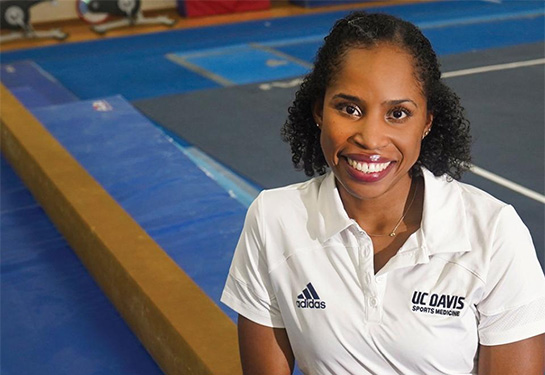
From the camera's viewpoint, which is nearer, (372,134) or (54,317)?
(372,134)

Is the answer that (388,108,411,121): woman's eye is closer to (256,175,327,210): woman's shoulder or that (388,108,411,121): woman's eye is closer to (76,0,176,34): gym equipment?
(256,175,327,210): woman's shoulder

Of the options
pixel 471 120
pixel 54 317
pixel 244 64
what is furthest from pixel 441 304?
pixel 244 64

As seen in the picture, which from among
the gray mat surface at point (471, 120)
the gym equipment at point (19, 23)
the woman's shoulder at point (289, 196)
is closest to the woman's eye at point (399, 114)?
the woman's shoulder at point (289, 196)

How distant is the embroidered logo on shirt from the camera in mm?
1287

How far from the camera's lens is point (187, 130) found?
4895 millimetres

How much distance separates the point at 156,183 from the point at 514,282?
2503 mm

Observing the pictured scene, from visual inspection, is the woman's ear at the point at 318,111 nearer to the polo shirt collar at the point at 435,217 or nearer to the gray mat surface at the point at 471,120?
the polo shirt collar at the point at 435,217

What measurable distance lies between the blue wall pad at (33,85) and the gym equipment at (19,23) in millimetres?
1416

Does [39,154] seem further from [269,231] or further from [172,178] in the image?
[269,231]

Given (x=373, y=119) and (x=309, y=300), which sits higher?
(x=373, y=119)

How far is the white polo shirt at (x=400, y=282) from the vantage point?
1261 millimetres

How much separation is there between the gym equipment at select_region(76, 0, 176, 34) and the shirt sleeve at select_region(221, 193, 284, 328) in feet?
23.2

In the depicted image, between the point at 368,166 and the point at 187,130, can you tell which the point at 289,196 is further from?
the point at 187,130

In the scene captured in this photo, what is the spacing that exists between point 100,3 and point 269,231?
7.23 metres
